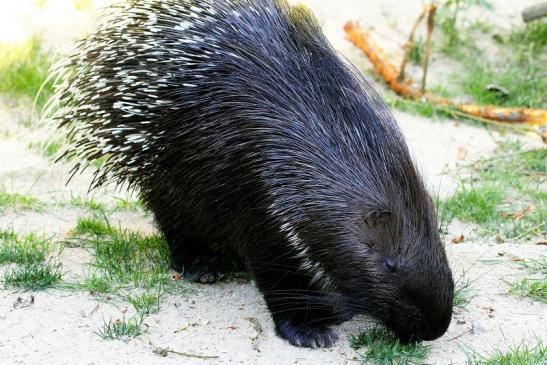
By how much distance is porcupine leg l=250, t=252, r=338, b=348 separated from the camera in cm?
342

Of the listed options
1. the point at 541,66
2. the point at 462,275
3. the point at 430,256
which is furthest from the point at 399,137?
the point at 541,66

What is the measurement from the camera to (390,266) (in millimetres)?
3191

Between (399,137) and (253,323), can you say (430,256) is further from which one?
(253,323)

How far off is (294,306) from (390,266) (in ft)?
1.58

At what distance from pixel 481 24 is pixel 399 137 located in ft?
12.3

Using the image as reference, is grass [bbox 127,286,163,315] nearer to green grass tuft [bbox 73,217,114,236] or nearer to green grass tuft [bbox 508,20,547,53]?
green grass tuft [bbox 73,217,114,236]

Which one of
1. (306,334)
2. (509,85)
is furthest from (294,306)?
(509,85)

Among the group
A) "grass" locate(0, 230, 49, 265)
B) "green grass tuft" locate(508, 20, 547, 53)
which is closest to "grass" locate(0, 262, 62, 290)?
"grass" locate(0, 230, 49, 265)

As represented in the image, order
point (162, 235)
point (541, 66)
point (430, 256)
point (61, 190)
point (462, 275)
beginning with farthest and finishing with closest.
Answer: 1. point (541, 66)
2. point (61, 190)
3. point (162, 235)
4. point (462, 275)
5. point (430, 256)

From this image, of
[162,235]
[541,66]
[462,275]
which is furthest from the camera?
[541,66]

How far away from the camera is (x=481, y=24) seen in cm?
688

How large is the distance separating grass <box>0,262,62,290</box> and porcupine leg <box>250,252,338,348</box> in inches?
33.1

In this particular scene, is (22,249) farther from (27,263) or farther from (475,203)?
(475,203)

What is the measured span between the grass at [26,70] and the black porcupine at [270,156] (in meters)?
1.63
